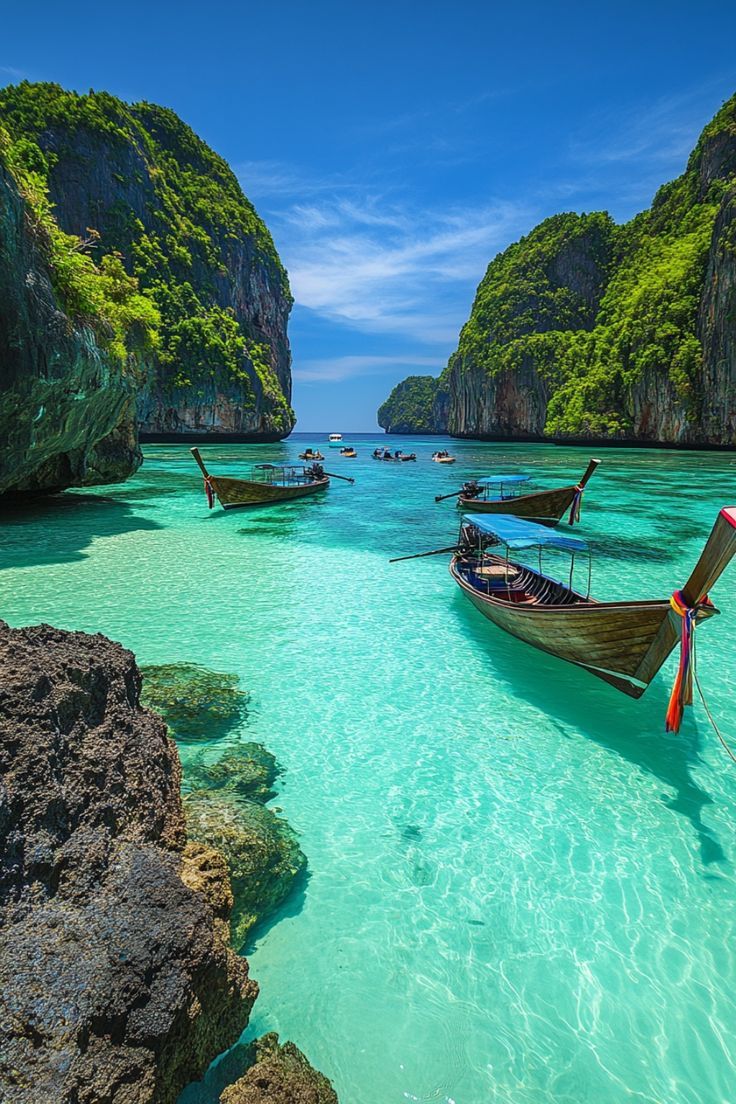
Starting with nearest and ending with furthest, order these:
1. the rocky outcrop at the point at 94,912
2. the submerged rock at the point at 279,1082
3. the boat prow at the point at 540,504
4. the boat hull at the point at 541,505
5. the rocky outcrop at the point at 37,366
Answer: the rocky outcrop at the point at 94,912 < the submerged rock at the point at 279,1082 < the rocky outcrop at the point at 37,366 < the boat prow at the point at 540,504 < the boat hull at the point at 541,505

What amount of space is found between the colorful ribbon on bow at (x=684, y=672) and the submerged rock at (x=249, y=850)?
3478 mm

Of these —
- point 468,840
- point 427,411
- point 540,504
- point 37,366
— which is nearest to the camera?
point 468,840

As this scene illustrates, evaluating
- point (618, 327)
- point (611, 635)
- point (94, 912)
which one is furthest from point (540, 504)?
point (618, 327)

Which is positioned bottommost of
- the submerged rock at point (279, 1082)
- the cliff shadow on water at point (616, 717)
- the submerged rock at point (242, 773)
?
the cliff shadow on water at point (616, 717)

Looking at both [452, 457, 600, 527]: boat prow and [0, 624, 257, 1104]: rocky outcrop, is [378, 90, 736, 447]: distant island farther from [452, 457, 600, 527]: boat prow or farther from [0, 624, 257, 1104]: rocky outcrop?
[0, 624, 257, 1104]: rocky outcrop

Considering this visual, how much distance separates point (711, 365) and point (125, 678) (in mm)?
62761

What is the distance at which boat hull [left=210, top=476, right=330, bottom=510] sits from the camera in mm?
20527

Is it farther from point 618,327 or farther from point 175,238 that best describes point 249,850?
point 175,238

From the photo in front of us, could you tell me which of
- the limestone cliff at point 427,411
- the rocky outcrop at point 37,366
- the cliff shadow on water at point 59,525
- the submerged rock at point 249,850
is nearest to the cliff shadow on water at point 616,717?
the submerged rock at point 249,850

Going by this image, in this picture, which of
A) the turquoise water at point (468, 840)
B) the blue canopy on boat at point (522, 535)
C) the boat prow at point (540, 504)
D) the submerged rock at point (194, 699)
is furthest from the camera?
the boat prow at point (540, 504)

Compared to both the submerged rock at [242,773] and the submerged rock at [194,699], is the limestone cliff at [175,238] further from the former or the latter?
the submerged rock at [242,773]

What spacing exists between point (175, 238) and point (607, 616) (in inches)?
3150

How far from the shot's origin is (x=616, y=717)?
6598 millimetres

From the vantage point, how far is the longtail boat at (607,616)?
5.04 m
